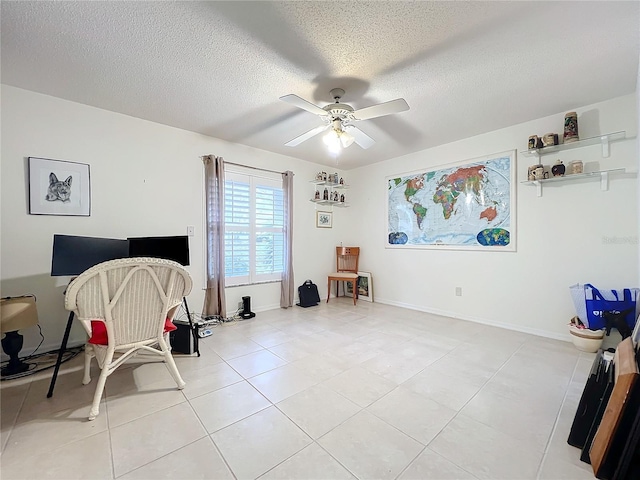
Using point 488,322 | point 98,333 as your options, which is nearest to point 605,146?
point 488,322

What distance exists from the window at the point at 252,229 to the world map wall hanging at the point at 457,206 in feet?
6.15

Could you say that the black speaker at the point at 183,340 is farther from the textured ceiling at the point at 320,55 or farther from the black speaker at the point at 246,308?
the textured ceiling at the point at 320,55

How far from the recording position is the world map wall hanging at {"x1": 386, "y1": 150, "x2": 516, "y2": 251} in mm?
3281

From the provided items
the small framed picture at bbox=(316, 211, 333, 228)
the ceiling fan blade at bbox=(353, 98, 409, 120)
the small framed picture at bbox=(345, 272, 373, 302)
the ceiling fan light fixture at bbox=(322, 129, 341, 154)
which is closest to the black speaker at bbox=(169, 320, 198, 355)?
the ceiling fan light fixture at bbox=(322, 129, 341, 154)

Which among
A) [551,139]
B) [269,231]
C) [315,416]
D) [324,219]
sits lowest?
[315,416]

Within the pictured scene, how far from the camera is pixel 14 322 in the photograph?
2.04 metres

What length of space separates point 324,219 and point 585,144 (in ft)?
11.2

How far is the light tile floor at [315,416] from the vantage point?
127cm

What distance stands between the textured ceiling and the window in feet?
3.68

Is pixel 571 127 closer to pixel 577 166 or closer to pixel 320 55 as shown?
pixel 577 166

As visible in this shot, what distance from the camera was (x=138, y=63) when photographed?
2.04m

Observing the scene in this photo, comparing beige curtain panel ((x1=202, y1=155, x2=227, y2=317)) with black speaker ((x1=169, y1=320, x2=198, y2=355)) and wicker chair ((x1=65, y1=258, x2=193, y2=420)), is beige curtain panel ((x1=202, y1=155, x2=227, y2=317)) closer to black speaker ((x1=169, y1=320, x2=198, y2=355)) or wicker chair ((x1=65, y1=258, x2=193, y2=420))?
black speaker ((x1=169, y1=320, x2=198, y2=355))

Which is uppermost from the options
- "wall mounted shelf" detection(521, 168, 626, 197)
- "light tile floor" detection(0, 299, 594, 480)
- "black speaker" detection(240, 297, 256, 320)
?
"wall mounted shelf" detection(521, 168, 626, 197)

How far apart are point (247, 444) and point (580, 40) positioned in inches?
128
